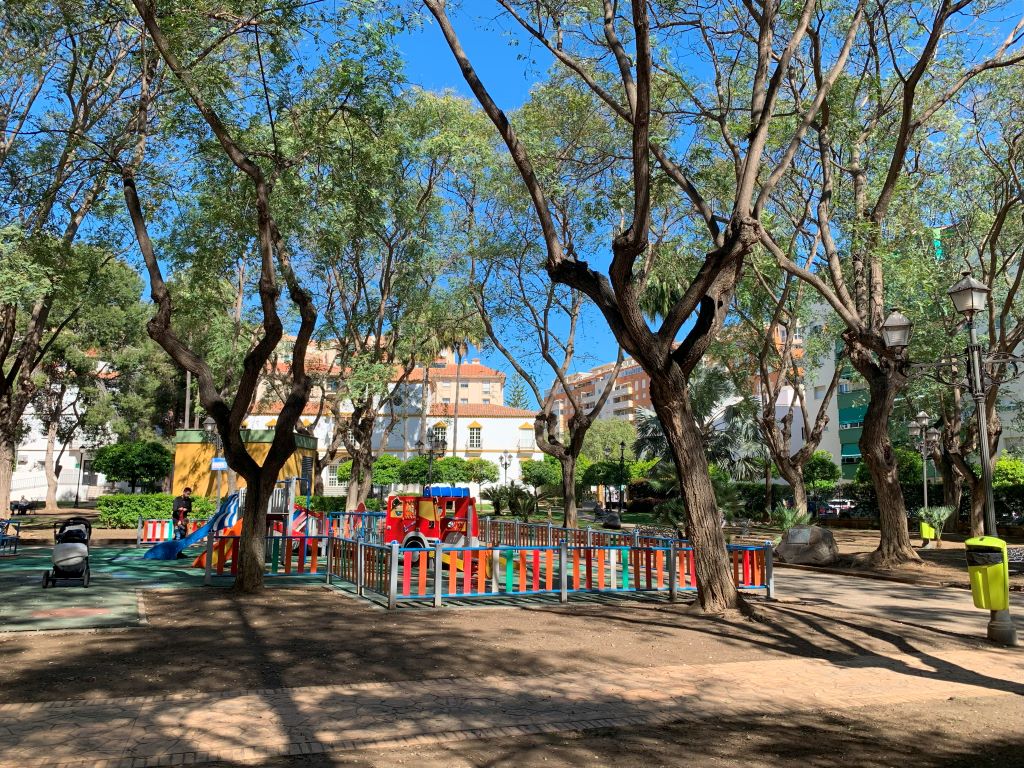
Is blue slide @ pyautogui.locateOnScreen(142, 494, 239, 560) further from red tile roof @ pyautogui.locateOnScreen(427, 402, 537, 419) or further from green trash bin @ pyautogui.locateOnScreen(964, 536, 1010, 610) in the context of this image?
red tile roof @ pyautogui.locateOnScreen(427, 402, 537, 419)

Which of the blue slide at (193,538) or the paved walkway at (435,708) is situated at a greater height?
the blue slide at (193,538)

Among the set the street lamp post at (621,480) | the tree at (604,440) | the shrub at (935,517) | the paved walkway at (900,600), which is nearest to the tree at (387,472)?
the street lamp post at (621,480)

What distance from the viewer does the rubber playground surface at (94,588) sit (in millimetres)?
9578

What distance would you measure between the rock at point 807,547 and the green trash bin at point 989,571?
11.2 metres

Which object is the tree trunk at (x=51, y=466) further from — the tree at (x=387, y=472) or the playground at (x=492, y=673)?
the playground at (x=492, y=673)

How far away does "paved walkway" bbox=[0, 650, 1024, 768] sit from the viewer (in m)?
4.93

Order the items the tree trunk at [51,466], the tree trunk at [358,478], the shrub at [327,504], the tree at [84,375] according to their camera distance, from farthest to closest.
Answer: the tree trunk at [51,466], the tree at [84,375], the shrub at [327,504], the tree trunk at [358,478]

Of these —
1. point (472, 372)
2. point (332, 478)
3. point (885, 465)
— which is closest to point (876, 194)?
point (885, 465)

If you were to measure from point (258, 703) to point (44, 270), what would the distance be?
1085 cm

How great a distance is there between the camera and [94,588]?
12641 millimetres

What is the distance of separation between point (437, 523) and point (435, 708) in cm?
1004

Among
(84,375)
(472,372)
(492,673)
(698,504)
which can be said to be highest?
(472,372)

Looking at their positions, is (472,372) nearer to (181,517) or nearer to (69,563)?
(181,517)

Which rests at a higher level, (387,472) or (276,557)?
(387,472)
